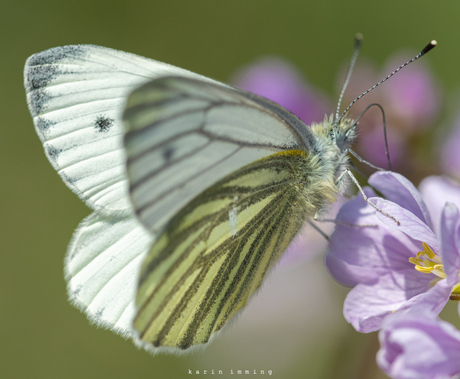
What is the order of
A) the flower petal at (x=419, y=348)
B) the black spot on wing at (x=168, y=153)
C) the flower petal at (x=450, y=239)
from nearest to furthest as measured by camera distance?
the flower petal at (x=419, y=348) → the flower petal at (x=450, y=239) → the black spot on wing at (x=168, y=153)

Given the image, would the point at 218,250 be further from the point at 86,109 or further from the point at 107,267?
the point at 86,109

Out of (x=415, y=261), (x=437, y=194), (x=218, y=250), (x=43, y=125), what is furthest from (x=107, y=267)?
(x=437, y=194)

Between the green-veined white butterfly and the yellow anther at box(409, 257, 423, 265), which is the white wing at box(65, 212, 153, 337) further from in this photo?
the yellow anther at box(409, 257, 423, 265)

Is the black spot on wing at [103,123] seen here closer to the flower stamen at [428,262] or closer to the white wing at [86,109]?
the white wing at [86,109]

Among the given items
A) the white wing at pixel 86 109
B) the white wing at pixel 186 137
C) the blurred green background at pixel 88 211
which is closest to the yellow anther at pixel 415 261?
the white wing at pixel 186 137

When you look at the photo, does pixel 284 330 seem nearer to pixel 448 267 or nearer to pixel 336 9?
pixel 448 267

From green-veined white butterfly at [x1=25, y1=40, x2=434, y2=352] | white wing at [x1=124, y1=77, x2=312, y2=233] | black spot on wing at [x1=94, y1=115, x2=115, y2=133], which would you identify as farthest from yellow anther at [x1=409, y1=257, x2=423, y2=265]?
black spot on wing at [x1=94, y1=115, x2=115, y2=133]
